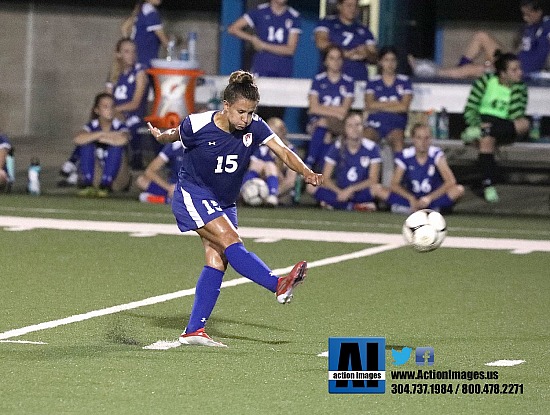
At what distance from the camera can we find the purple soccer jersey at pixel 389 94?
656 inches

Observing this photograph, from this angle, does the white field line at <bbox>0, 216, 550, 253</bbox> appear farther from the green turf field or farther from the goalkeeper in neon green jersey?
the goalkeeper in neon green jersey

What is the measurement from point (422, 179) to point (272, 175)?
1.63 meters

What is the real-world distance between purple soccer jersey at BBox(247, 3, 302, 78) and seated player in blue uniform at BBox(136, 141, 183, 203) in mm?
2012

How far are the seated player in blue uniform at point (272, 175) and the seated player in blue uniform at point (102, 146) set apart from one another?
1.66 m

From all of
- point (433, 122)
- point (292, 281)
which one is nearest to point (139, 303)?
point (292, 281)

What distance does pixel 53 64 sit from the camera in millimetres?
22047

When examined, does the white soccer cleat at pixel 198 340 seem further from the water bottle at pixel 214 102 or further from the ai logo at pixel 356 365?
the water bottle at pixel 214 102

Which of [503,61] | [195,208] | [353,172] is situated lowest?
[353,172]

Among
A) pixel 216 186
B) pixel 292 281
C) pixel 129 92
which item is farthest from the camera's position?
pixel 129 92

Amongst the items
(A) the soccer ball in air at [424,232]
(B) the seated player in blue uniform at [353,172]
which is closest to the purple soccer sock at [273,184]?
(B) the seated player in blue uniform at [353,172]

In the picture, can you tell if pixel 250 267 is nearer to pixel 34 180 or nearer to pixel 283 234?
pixel 283 234

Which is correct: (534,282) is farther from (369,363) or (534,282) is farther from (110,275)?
(369,363)

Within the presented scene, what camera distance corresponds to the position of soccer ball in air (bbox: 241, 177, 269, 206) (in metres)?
15.9

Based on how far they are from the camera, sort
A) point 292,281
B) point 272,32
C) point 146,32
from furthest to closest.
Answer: point 146,32 → point 272,32 → point 292,281
